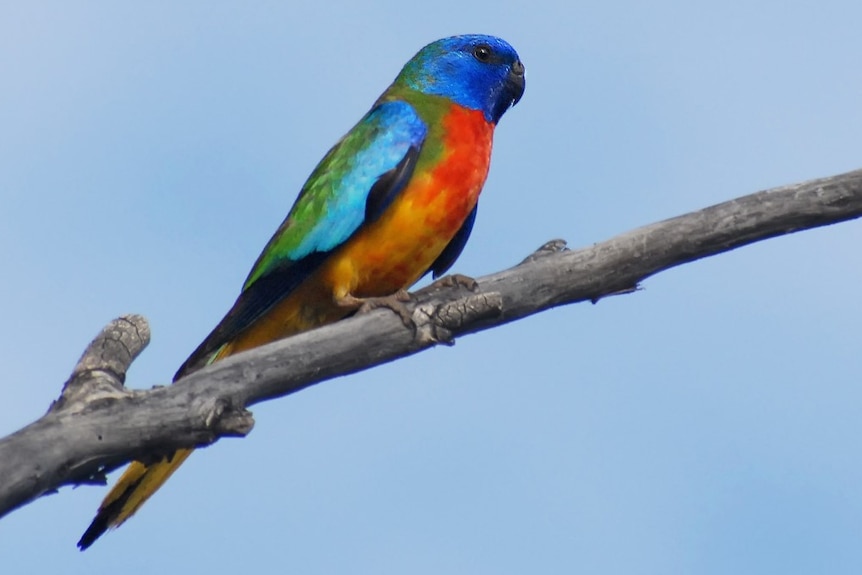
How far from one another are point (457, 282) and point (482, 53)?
99.0 inches

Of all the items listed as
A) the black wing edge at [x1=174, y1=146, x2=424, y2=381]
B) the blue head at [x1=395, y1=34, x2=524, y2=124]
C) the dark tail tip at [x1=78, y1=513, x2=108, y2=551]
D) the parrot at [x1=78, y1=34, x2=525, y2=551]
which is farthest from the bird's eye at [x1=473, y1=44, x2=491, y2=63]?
the dark tail tip at [x1=78, y1=513, x2=108, y2=551]

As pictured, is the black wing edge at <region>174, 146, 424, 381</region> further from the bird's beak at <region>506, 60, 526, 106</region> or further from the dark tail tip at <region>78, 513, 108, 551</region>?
the bird's beak at <region>506, 60, 526, 106</region>

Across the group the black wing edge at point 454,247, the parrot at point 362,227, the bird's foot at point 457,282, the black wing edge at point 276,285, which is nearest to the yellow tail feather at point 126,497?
the parrot at point 362,227

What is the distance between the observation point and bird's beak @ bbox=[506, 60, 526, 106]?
8.26 meters

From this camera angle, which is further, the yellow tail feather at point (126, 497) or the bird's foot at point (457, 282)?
the bird's foot at point (457, 282)

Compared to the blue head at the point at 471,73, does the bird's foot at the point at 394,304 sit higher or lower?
lower

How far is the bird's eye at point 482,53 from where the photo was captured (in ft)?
27.2

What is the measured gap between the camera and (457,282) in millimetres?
6391

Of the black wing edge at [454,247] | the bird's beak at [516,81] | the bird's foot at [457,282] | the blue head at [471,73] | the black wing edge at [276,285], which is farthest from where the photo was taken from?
the bird's beak at [516,81]

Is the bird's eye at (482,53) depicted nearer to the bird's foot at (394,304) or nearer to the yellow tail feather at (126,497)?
the bird's foot at (394,304)

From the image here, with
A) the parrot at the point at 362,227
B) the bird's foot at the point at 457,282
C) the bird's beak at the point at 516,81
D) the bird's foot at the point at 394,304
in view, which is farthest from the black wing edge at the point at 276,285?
the bird's beak at the point at 516,81

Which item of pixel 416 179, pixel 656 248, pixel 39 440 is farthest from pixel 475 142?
pixel 39 440

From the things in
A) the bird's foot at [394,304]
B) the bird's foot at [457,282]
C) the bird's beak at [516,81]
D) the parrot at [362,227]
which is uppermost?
the bird's beak at [516,81]

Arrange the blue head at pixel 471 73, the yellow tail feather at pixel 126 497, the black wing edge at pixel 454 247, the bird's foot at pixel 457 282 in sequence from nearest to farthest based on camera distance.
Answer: the yellow tail feather at pixel 126 497 < the bird's foot at pixel 457 282 < the black wing edge at pixel 454 247 < the blue head at pixel 471 73
